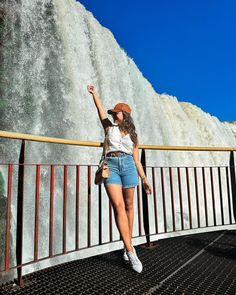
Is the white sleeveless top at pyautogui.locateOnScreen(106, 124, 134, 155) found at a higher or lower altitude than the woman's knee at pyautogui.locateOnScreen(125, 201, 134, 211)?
higher

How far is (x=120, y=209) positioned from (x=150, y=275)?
63cm

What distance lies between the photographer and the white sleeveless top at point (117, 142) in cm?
321

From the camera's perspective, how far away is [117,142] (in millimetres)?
3221

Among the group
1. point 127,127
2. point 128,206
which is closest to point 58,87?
point 127,127

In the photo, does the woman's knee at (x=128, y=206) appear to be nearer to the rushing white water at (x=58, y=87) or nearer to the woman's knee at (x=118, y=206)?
the woman's knee at (x=118, y=206)

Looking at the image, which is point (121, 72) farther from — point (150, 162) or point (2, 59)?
point (2, 59)

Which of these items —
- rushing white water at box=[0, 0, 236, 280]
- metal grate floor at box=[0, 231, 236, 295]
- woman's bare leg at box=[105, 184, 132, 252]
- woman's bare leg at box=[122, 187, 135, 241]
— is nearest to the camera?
metal grate floor at box=[0, 231, 236, 295]

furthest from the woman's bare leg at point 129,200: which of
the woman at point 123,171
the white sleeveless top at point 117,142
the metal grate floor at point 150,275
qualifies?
the metal grate floor at point 150,275

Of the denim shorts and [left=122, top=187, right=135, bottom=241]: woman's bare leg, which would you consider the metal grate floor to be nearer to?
[left=122, top=187, right=135, bottom=241]: woman's bare leg

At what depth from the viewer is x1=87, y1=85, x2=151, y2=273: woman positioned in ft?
10.3

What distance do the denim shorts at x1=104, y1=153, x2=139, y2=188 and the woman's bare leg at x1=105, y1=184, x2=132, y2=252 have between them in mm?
56

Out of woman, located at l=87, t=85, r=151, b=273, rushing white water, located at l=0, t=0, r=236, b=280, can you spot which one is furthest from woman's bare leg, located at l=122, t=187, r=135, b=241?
rushing white water, located at l=0, t=0, r=236, b=280

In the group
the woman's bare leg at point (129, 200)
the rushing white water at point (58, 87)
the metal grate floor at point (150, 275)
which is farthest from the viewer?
the rushing white water at point (58, 87)

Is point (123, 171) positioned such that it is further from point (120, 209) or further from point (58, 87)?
point (58, 87)
